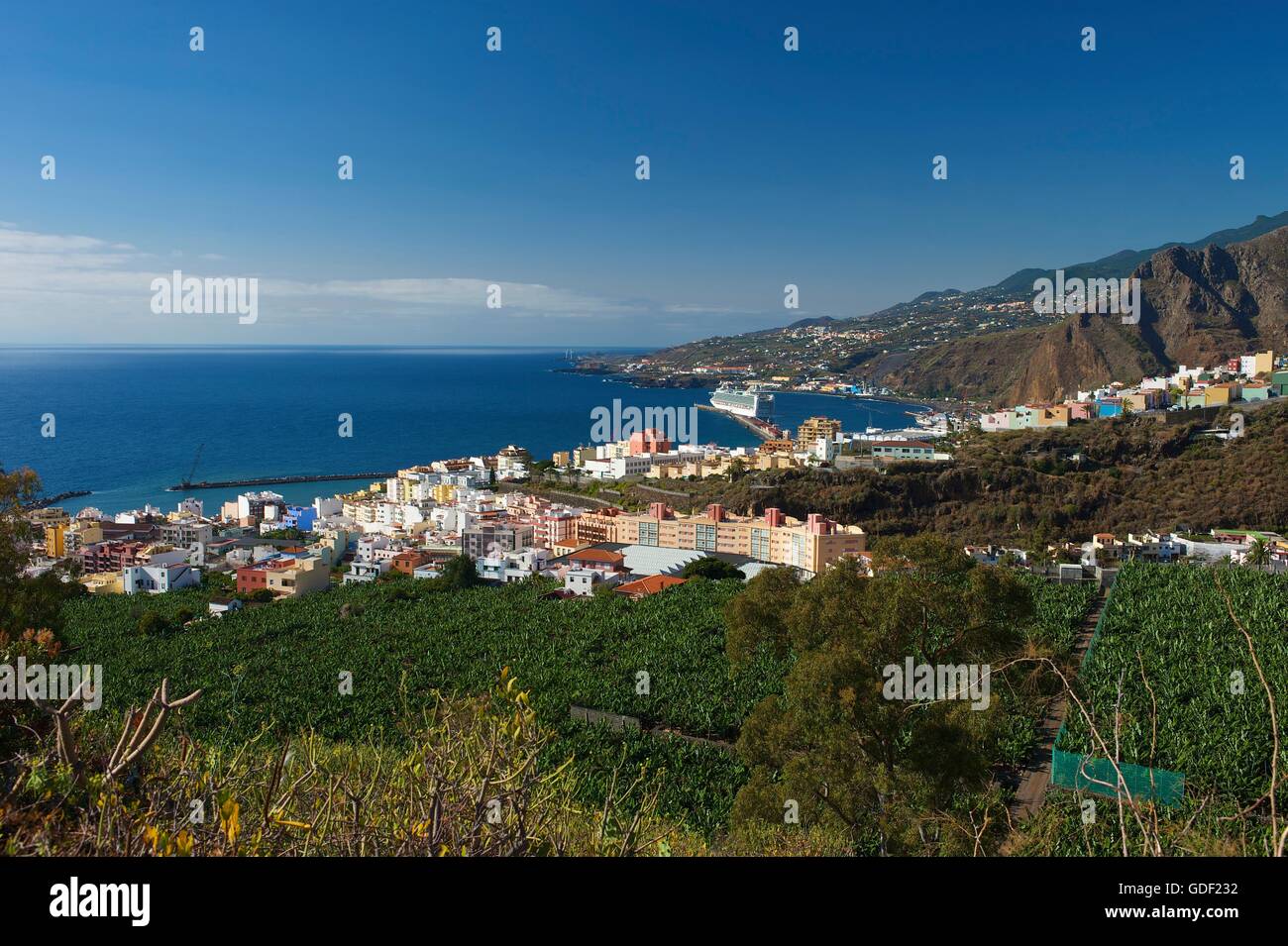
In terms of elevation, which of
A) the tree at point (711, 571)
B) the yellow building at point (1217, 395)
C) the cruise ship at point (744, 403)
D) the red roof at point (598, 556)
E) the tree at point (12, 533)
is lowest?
the tree at point (711, 571)

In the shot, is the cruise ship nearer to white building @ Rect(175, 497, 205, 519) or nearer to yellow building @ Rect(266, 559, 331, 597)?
white building @ Rect(175, 497, 205, 519)

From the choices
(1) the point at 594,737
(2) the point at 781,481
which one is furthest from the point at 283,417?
(1) the point at 594,737

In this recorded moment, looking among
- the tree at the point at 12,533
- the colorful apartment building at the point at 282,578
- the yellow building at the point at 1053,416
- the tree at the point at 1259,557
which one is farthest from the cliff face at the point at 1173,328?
the tree at the point at 12,533

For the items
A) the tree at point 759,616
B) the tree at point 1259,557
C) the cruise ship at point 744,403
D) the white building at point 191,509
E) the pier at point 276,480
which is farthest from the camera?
the cruise ship at point 744,403

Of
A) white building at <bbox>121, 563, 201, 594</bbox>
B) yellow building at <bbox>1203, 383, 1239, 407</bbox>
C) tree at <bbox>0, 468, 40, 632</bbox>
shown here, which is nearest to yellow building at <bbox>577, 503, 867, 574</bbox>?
white building at <bbox>121, 563, 201, 594</bbox>

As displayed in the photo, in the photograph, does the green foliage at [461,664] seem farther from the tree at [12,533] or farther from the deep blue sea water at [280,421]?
the deep blue sea water at [280,421]
